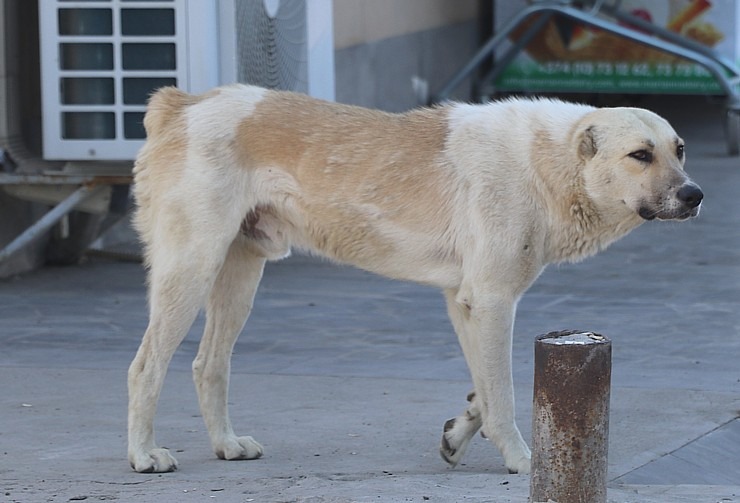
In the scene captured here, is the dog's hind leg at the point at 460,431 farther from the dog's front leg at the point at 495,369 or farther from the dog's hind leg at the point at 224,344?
the dog's hind leg at the point at 224,344

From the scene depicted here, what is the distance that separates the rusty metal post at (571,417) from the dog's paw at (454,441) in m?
1.07

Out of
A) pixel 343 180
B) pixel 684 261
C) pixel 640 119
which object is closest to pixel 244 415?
pixel 343 180

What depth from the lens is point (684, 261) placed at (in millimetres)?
9984

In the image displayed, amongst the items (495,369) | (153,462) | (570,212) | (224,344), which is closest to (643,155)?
A: (570,212)

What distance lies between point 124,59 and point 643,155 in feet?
15.0

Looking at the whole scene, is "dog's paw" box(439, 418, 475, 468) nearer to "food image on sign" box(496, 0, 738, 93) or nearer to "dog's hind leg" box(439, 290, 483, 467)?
"dog's hind leg" box(439, 290, 483, 467)

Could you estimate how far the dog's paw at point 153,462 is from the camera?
5.11 metres

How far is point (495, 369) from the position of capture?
5082 millimetres

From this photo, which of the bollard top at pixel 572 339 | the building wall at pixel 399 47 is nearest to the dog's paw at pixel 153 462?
the bollard top at pixel 572 339

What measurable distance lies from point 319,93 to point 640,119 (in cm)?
475

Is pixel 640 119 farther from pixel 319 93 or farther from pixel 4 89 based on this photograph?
pixel 4 89

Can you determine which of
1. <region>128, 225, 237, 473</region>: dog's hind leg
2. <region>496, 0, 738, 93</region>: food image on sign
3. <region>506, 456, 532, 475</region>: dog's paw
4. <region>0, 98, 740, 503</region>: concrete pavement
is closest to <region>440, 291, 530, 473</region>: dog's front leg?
<region>506, 456, 532, 475</region>: dog's paw

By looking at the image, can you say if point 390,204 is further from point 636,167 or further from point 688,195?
point 688,195

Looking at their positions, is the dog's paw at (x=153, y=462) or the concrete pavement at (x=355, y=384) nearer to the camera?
the concrete pavement at (x=355, y=384)
